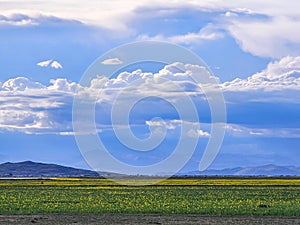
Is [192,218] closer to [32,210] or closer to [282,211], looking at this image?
[282,211]

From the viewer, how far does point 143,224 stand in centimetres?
3550

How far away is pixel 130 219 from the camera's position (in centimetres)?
3828

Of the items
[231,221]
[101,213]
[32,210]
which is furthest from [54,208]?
[231,221]

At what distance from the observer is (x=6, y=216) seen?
40.6 metres

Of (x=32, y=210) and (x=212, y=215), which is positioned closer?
(x=212, y=215)

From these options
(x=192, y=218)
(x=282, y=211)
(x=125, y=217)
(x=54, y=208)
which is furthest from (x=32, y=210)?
(x=282, y=211)

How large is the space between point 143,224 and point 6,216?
31.3ft

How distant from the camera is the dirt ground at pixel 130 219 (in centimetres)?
3672

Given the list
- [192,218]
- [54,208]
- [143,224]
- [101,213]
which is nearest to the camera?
[143,224]

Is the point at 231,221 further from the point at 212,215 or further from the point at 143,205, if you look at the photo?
the point at 143,205

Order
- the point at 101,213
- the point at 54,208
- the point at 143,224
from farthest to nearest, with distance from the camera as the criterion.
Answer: the point at 54,208 → the point at 101,213 → the point at 143,224

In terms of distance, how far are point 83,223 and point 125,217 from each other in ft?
13.1

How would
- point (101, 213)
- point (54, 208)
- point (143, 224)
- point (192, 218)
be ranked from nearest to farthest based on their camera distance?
point (143, 224) → point (192, 218) → point (101, 213) → point (54, 208)

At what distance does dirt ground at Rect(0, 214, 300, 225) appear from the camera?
120ft
